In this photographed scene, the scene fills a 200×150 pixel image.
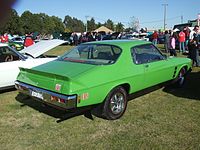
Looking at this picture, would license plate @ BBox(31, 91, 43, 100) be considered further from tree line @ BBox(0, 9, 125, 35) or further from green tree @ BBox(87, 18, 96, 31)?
green tree @ BBox(87, 18, 96, 31)

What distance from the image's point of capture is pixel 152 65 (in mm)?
5668

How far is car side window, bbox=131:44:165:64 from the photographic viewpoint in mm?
5383

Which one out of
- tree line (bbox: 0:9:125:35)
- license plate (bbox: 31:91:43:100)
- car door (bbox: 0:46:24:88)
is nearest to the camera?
license plate (bbox: 31:91:43:100)

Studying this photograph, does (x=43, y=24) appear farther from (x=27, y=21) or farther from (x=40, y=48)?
(x=40, y=48)

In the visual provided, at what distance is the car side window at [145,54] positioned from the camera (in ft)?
17.7

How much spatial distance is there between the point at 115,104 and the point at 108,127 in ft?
1.69

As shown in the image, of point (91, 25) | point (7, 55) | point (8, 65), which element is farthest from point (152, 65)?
point (91, 25)

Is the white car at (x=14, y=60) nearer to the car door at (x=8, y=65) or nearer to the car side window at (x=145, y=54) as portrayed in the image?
the car door at (x=8, y=65)

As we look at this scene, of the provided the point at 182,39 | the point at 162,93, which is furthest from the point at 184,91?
the point at 182,39

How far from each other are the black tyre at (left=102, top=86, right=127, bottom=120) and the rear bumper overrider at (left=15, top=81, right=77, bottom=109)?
2.51 feet

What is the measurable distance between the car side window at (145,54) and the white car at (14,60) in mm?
2933

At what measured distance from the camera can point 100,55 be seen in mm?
5316

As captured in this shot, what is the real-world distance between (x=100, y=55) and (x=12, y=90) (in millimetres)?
3148

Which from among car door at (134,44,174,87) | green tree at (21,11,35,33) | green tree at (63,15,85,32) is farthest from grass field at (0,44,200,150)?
green tree at (63,15,85,32)
